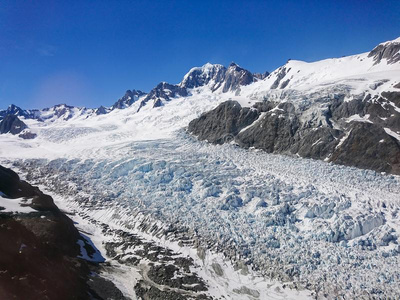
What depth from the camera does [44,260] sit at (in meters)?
24.2

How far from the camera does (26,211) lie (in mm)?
32094

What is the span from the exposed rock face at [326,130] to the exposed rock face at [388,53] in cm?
3274

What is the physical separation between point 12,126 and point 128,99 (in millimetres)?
60386

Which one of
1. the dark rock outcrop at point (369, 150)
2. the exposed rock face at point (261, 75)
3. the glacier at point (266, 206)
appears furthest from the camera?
the exposed rock face at point (261, 75)

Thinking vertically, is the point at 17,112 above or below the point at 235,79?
below

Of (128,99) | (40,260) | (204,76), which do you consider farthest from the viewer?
(128,99)

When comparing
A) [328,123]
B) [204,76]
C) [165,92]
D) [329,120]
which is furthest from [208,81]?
[328,123]

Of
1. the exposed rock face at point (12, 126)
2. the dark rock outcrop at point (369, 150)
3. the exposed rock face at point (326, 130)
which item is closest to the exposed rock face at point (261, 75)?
the exposed rock face at point (326, 130)

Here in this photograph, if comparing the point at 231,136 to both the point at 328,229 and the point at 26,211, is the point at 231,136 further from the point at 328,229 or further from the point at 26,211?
the point at 26,211

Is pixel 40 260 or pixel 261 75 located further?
pixel 261 75

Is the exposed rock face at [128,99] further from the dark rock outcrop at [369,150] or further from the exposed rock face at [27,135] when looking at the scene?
the dark rock outcrop at [369,150]

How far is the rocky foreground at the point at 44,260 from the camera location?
20.4 m

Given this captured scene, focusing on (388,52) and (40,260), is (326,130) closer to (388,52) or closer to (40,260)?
(40,260)

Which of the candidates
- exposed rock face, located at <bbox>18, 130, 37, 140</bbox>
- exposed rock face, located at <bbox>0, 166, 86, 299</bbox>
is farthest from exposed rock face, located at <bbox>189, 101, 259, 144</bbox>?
exposed rock face, located at <bbox>18, 130, 37, 140</bbox>
